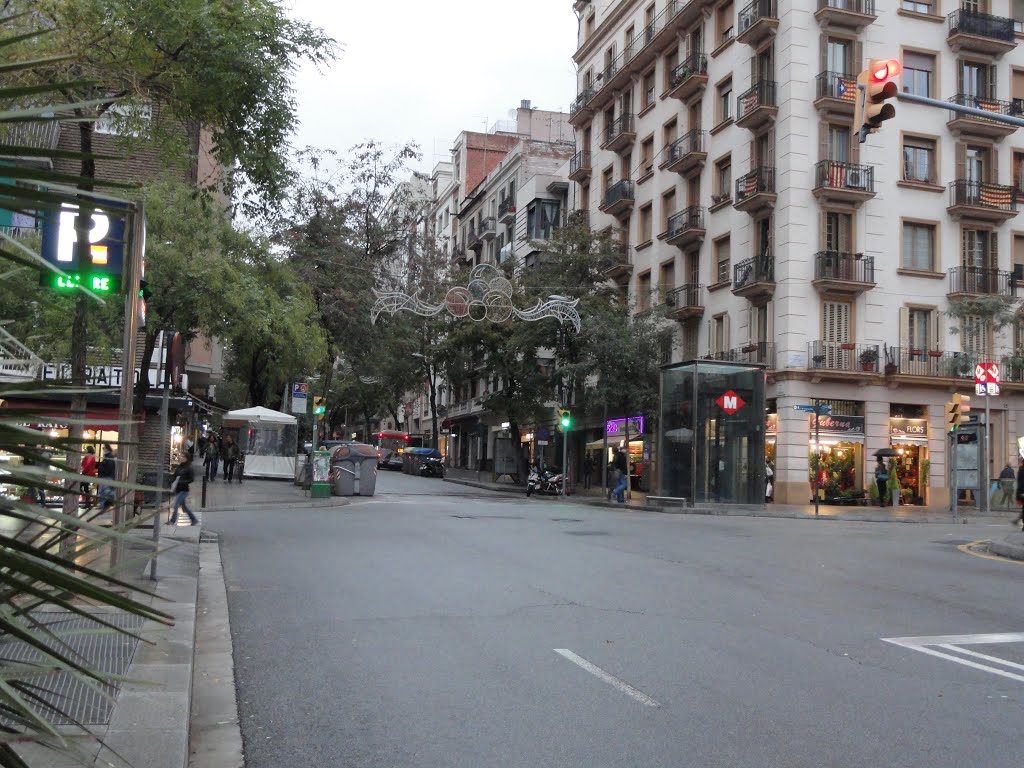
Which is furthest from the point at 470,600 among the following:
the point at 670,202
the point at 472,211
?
the point at 472,211

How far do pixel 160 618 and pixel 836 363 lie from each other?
3404 cm

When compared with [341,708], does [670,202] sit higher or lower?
higher

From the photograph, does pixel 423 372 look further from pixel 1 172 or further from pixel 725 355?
pixel 1 172

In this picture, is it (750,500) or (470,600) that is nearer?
(470,600)

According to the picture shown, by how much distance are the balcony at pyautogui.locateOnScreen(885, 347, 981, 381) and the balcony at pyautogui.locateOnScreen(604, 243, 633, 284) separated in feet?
43.3

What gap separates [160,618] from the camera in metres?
1.58

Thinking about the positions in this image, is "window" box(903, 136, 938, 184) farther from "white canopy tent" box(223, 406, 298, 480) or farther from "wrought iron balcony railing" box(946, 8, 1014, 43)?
"white canopy tent" box(223, 406, 298, 480)

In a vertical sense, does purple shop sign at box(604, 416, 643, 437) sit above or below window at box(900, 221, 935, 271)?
below

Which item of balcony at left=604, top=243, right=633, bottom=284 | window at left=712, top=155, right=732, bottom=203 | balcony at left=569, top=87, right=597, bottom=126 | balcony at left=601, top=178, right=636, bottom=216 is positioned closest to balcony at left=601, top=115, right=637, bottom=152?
balcony at left=601, top=178, right=636, bottom=216

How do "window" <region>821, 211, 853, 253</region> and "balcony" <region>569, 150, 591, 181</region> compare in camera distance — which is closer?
"window" <region>821, 211, 853, 253</region>

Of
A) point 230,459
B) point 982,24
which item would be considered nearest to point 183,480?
point 230,459

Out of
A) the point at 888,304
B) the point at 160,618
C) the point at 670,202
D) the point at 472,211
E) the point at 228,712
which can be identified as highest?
the point at 472,211

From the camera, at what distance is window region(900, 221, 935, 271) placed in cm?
3491

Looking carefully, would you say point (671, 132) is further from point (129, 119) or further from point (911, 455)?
point (129, 119)
